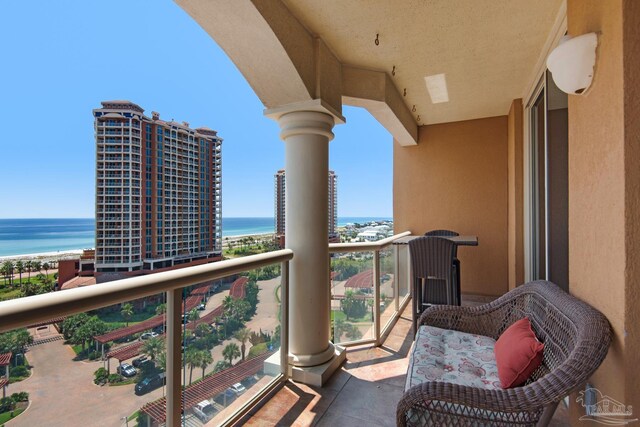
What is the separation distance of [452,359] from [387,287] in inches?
72.2

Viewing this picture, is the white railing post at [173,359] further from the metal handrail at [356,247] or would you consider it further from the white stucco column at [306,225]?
the metal handrail at [356,247]

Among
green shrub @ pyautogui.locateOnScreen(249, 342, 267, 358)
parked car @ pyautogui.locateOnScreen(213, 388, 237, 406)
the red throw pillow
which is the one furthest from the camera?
green shrub @ pyautogui.locateOnScreen(249, 342, 267, 358)

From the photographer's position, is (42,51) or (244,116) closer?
(42,51)

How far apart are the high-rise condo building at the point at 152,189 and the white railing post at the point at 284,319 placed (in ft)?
12.1

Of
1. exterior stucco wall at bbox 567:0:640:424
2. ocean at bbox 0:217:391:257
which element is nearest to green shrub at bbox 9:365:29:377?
exterior stucco wall at bbox 567:0:640:424

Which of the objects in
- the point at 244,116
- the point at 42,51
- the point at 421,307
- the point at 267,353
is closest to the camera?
the point at 267,353

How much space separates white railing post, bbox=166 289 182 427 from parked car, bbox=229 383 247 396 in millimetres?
427

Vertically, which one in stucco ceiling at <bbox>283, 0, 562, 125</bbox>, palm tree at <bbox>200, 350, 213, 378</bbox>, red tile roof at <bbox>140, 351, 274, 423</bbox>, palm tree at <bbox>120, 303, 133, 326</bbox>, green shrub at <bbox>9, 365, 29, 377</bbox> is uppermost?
stucco ceiling at <bbox>283, 0, 562, 125</bbox>

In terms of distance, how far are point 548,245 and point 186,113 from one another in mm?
28609

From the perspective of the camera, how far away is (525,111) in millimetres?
3865

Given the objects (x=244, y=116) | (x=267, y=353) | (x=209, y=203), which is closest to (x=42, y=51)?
(x=209, y=203)

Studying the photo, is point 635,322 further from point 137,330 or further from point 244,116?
point 244,116

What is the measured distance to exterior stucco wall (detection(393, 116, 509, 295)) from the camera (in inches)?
190

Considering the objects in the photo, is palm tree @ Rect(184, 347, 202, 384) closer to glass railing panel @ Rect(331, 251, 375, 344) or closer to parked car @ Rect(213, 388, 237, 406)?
parked car @ Rect(213, 388, 237, 406)
